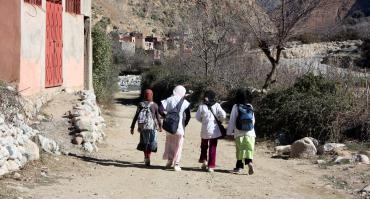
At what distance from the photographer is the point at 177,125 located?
36.4ft

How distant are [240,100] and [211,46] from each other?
21.2 meters

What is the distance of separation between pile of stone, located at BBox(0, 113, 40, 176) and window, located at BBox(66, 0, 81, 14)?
9000 millimetres

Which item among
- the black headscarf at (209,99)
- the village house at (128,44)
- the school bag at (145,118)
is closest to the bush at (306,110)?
the black headscarf at (209,99)

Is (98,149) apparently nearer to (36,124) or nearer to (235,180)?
(36,124)

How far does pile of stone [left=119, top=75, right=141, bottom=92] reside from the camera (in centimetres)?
5845

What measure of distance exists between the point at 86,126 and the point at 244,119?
408 cm

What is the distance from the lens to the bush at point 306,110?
15336mm

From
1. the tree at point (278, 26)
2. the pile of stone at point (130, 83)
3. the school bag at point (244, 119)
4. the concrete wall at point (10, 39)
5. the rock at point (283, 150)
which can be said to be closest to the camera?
the school bag at point (244, 119)

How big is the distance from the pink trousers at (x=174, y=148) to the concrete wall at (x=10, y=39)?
4.34 m

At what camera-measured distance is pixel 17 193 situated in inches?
320

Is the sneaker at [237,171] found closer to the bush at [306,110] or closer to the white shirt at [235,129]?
the white shirt at [235,129]

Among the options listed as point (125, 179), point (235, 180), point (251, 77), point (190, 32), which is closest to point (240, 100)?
A: point (235, 180)

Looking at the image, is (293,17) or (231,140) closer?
(231,140)

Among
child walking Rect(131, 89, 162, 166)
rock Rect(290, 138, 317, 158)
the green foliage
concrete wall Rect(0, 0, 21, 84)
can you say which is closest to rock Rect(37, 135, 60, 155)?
child walking Rect(131, 89, 162, 166)
